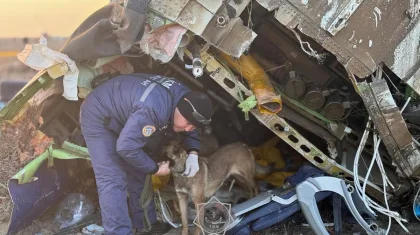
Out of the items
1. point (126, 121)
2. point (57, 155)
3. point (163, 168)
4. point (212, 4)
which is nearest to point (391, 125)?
point (212, 4)

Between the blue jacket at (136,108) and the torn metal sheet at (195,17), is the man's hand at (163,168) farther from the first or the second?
the torn metal sheet at (195,17)

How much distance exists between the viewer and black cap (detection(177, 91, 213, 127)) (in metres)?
4.42

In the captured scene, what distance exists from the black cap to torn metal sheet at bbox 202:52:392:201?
1.68 ft

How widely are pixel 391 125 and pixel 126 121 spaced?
2.53 meters

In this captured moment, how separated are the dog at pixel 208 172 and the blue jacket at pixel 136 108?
1.40 ft

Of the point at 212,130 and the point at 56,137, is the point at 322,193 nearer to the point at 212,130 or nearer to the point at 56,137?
the point at 212,130

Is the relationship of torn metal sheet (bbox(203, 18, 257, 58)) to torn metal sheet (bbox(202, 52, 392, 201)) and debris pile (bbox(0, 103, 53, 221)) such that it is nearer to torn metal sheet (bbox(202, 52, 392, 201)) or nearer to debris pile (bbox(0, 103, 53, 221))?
torn metal sheet (bbox(202, 52, 392, 201))

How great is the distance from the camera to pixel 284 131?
5051mm

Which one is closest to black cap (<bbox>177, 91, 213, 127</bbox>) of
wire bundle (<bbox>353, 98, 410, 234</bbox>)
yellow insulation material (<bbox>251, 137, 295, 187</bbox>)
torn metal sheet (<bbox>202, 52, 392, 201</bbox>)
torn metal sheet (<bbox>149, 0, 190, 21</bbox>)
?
torn metal sheet (<bbox>202, 52, 392, 201</bbox>)

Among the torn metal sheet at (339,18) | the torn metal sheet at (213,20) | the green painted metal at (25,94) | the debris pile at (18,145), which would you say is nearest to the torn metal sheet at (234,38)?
the torn metal sheet at (213,20)

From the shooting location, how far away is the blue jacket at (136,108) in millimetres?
4270

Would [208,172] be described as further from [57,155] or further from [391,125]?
[391,125]

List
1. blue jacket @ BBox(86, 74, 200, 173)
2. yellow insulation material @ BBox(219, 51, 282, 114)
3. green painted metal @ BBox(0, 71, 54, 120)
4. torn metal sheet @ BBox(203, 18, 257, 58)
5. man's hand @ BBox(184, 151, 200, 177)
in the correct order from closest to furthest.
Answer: blue jacket @ BBox(86, 74, 200, 173) → torn metal sheet @ BBox(203, 18, 257, 58) → yellow insulation material @ BBox(219, 51, 282, 114) → green painted metal @ BBox(0, 71, 54, 120) → man's hand @ BBox(184, 151, 200, 177)

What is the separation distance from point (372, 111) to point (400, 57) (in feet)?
1.85
